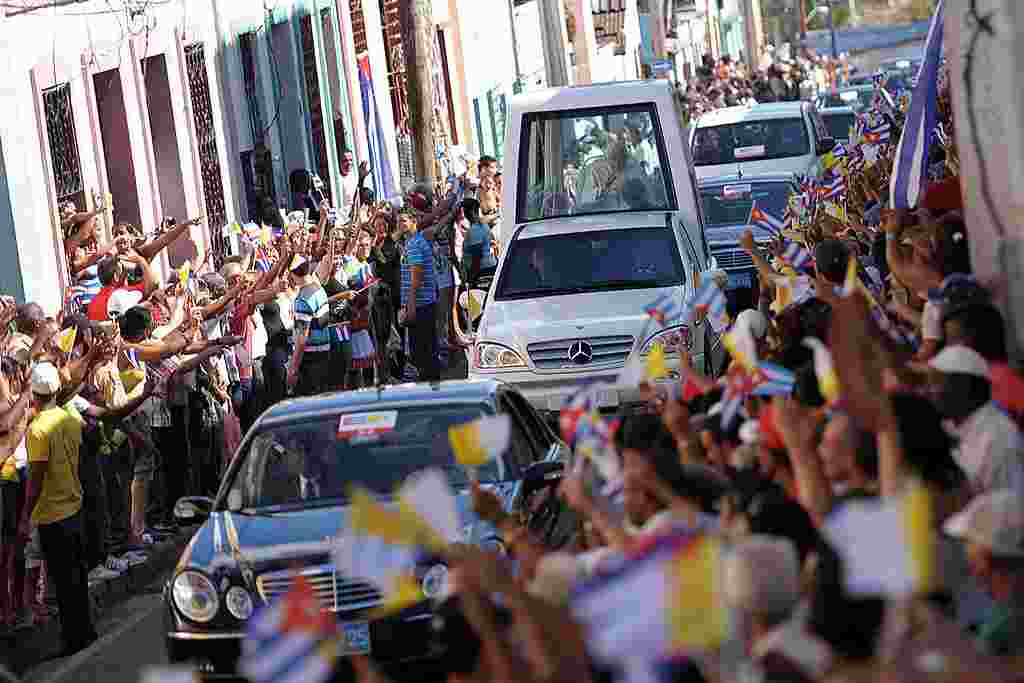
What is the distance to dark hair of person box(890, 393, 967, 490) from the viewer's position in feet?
17.2

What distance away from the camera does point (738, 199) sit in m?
22.4

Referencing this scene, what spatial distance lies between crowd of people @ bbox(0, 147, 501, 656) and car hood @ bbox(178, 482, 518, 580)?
2.03 metres

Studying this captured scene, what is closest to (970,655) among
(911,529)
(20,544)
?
(911,529)

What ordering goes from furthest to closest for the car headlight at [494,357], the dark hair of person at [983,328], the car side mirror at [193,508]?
the car headlight at [494,357]
the car side mirror at [193,508]
the dark hair of person at [983,328]

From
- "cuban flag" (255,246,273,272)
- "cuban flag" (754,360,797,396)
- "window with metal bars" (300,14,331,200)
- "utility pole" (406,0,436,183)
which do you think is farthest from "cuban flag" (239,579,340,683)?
"window with metal bars" (300,14,331,200)

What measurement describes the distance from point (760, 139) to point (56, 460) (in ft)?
50.4

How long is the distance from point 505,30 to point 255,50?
1746 centimetres

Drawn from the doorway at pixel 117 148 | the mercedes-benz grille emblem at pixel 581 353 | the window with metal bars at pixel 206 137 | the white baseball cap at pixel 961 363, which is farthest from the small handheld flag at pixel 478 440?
the window with metal bars at pixel 206 137

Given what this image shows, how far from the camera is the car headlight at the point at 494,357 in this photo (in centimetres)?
1469

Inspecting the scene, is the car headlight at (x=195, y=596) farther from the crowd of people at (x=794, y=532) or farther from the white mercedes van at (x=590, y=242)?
the white mercedes van at (x=590, y=242)

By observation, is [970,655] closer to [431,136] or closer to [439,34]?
[431,136]

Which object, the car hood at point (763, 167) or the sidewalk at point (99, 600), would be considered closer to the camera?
the sidewalk at point (99, 600)

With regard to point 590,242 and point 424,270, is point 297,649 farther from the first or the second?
point 424,270

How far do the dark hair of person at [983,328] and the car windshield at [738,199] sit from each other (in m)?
15.5
